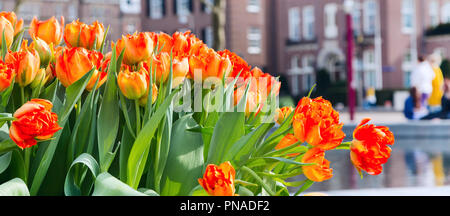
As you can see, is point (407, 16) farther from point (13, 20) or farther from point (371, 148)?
point (371, 148)

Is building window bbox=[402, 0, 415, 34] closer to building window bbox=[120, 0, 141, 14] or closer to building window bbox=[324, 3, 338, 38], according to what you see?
building window bbox=[324, 3, 338, 38]

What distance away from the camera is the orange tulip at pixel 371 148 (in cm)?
121

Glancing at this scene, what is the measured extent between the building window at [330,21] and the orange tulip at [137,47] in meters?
37.0

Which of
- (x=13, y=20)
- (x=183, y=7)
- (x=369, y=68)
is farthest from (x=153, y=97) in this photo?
(x=183, y=7)

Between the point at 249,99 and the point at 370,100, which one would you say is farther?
the point at 370,100

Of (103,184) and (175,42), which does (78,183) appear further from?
(175,42)

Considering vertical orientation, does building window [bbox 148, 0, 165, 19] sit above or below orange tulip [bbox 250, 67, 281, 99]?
above

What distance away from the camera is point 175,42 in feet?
4.93

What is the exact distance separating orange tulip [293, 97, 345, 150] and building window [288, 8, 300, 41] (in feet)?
127

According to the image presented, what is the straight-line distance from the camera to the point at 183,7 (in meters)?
43.1

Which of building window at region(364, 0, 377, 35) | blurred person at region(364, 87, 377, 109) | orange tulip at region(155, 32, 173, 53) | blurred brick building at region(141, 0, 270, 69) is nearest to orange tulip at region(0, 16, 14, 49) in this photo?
orange tulip at region(155, 32, 173, 53)

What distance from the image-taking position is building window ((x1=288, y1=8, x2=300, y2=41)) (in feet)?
130

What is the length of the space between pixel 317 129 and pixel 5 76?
585 millimetres
